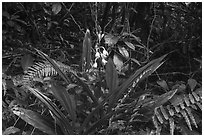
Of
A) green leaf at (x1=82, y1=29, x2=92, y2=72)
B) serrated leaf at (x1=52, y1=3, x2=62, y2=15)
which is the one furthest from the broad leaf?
serrated leaf at (x1=52, y1=3, x2=62, y2=15)

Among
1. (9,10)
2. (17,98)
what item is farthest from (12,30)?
(17,98)

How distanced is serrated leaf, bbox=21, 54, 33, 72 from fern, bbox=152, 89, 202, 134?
0.55 meters

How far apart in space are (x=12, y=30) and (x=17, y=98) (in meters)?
0.53

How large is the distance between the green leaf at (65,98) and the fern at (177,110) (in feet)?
0.85

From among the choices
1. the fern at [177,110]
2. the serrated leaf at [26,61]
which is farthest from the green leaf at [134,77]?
the serrated leaf at [26,61]

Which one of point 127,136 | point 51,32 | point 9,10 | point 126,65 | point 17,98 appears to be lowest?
point 127,136

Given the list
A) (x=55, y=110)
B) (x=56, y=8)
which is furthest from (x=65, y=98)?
(x=56, y=8)

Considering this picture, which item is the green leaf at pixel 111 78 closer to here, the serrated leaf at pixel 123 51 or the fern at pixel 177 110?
the fern at pixel 177 110

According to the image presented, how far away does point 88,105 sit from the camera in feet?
3.81

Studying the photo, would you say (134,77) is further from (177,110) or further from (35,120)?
(35,120)

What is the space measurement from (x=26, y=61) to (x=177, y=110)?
0.64 m

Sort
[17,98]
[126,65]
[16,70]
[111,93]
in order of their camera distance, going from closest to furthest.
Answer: [111,93] → [17,98] → [126,65] → [16,70]

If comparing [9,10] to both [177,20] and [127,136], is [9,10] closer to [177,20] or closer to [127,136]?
[177,20]

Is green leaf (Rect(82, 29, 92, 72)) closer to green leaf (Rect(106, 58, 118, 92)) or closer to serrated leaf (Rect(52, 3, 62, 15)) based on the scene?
green leaf (Rect(106, 58, 118, 92))
